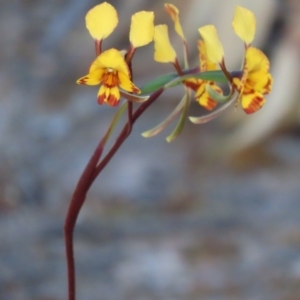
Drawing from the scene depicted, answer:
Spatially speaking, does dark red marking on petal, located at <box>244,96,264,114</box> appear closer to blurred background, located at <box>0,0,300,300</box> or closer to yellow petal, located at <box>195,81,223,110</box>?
yellow petal, located at <box>195,81,223,110</box>

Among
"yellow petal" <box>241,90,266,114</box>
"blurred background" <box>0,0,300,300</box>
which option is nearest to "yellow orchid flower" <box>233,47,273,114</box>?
"yellow petal" <box>241,90,266,114</box>

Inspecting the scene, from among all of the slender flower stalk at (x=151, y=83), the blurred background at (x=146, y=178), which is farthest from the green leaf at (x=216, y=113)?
the blurred background at (x=146, y=178)

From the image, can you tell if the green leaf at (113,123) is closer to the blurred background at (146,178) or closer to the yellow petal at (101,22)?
the yellow petal at (101,22)

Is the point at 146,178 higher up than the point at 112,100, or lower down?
lower down

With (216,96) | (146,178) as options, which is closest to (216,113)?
(216,96)

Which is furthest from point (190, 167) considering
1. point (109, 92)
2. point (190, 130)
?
point (109, 92)

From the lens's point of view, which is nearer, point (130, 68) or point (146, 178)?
point (130, 68)

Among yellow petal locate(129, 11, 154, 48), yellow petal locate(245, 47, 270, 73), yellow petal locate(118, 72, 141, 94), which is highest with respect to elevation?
yellow petal locate(129, 11, 154, 48)

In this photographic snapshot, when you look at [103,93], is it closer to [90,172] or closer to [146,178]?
[90,172]
